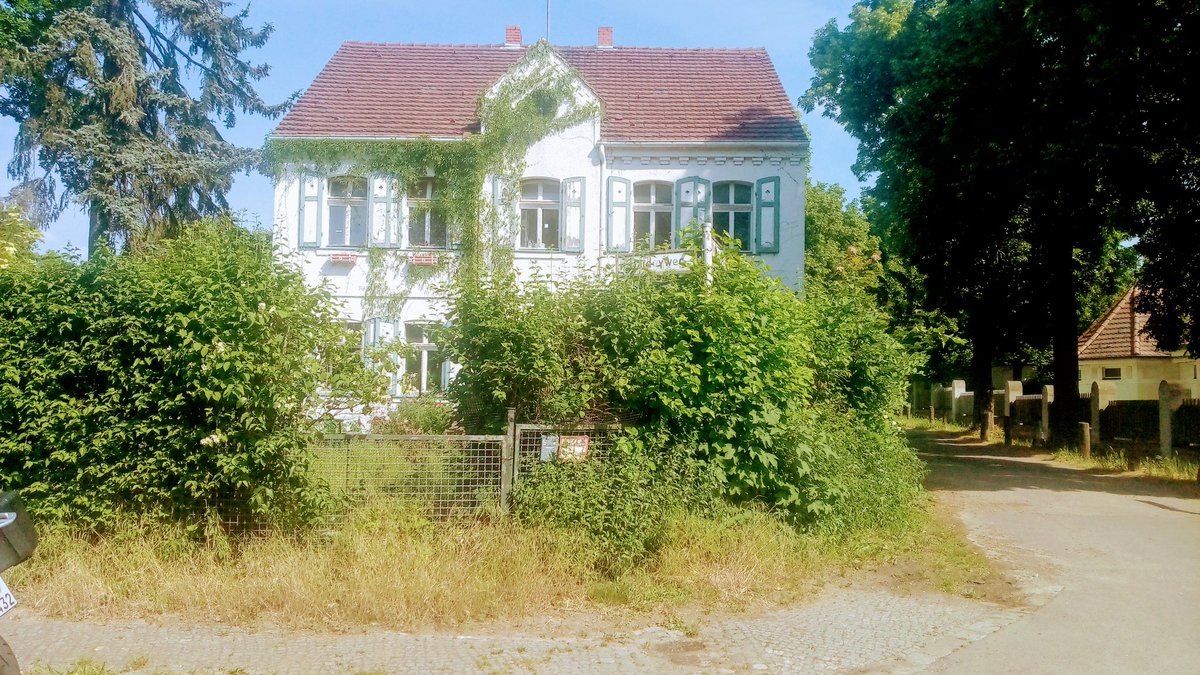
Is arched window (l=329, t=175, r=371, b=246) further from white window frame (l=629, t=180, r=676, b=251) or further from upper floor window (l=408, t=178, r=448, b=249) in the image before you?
white window frame (l=629, t=180, r=676, b=251)

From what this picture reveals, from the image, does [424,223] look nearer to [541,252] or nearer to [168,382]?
[541,252]

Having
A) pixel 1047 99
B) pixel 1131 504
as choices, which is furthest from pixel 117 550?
pixel 1047 99

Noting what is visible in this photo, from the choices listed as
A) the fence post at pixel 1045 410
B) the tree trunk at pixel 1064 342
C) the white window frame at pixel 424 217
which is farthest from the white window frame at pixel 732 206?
the fence post at pixel 1045 410

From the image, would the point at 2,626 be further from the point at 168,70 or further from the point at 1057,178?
the point at 168,70

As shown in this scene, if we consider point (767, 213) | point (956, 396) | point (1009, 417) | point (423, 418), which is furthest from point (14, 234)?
point (956, 396)

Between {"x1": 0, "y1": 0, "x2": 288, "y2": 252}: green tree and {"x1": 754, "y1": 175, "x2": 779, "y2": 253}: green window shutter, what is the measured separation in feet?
44.2

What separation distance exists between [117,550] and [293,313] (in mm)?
2477

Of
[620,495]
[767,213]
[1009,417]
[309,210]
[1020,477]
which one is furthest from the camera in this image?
[1009,417]

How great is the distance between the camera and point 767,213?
871 inches

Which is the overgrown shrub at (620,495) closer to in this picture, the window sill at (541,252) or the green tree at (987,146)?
the green tree at (987,146)

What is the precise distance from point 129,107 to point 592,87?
1140 cm

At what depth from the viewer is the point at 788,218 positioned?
22156 mm

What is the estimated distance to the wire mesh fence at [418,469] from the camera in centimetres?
815

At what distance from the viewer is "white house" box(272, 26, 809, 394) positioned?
70.7 ft
